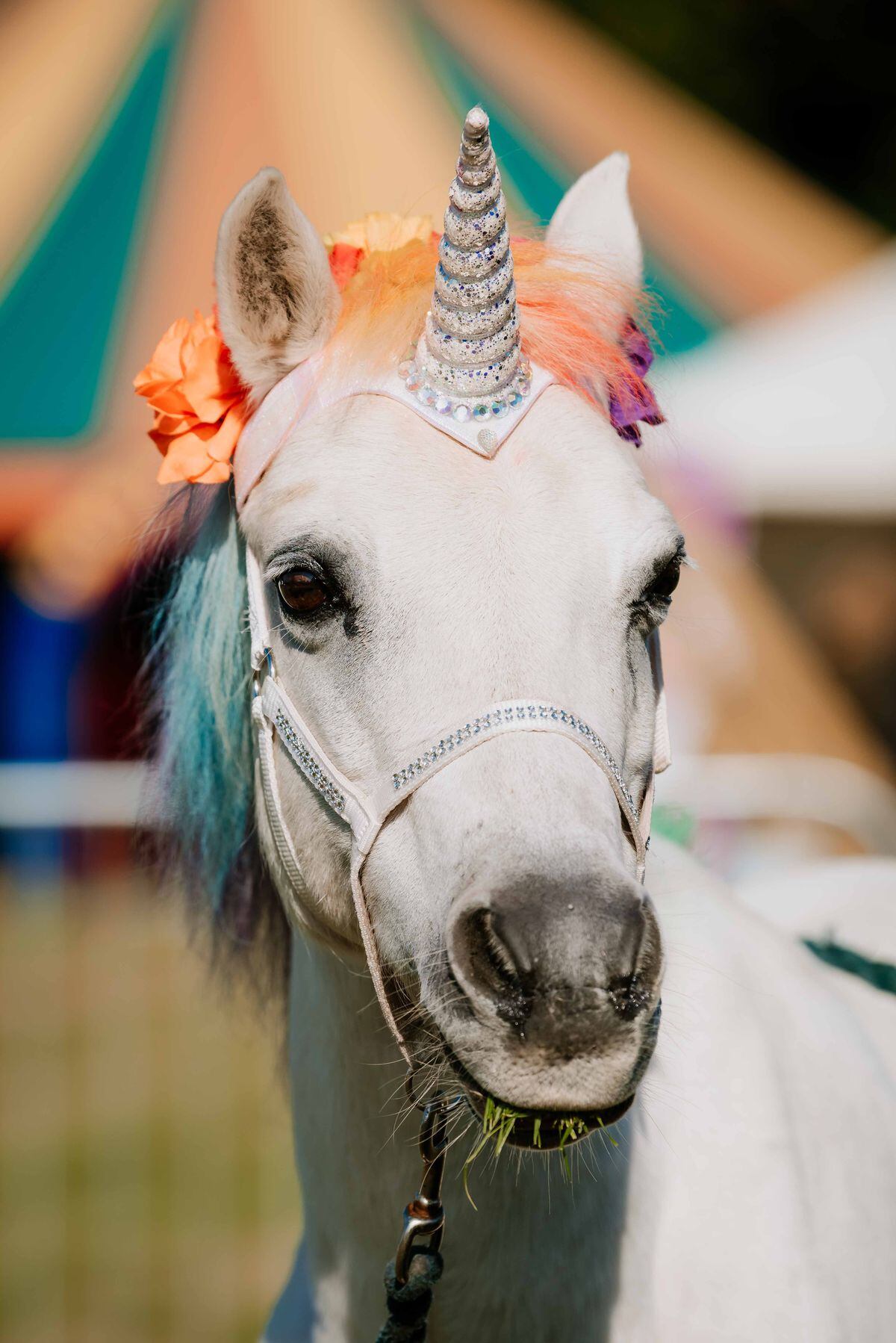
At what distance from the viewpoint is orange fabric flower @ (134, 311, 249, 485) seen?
1.96 metres

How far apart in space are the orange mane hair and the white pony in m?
0.07

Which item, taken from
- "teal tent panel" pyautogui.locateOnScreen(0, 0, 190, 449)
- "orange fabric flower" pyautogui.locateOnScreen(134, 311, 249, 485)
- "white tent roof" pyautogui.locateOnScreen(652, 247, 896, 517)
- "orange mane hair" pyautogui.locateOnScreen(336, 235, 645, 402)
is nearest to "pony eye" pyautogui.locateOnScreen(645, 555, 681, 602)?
"orange mane hair" pyautogui.locateOnScreen(336, 235, 645, 402)

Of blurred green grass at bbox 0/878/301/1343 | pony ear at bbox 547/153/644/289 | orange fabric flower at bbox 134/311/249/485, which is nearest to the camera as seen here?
orange fabric flower at bbox 134/311/249/485

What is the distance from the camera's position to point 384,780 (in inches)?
62.5

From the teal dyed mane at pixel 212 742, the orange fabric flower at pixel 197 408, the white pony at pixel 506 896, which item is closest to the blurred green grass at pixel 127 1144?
the teal dyed mane at pixel 212 742

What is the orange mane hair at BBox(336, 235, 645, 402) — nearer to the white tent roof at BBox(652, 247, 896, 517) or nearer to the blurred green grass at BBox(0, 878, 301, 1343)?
the blurred green grass at BBox(0, 878, 301, 1343)

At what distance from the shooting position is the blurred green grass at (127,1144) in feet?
14.9

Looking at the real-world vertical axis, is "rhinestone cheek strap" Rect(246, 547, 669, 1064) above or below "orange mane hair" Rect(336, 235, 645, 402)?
below

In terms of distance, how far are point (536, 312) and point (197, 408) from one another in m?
0.60

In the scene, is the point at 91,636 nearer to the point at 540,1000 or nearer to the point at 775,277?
the point at 775,277

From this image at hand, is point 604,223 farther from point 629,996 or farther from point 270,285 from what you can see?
point 629,996

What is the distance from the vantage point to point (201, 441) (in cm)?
199

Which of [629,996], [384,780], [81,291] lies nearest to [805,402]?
[81,291]

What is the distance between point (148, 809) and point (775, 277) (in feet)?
31.3
